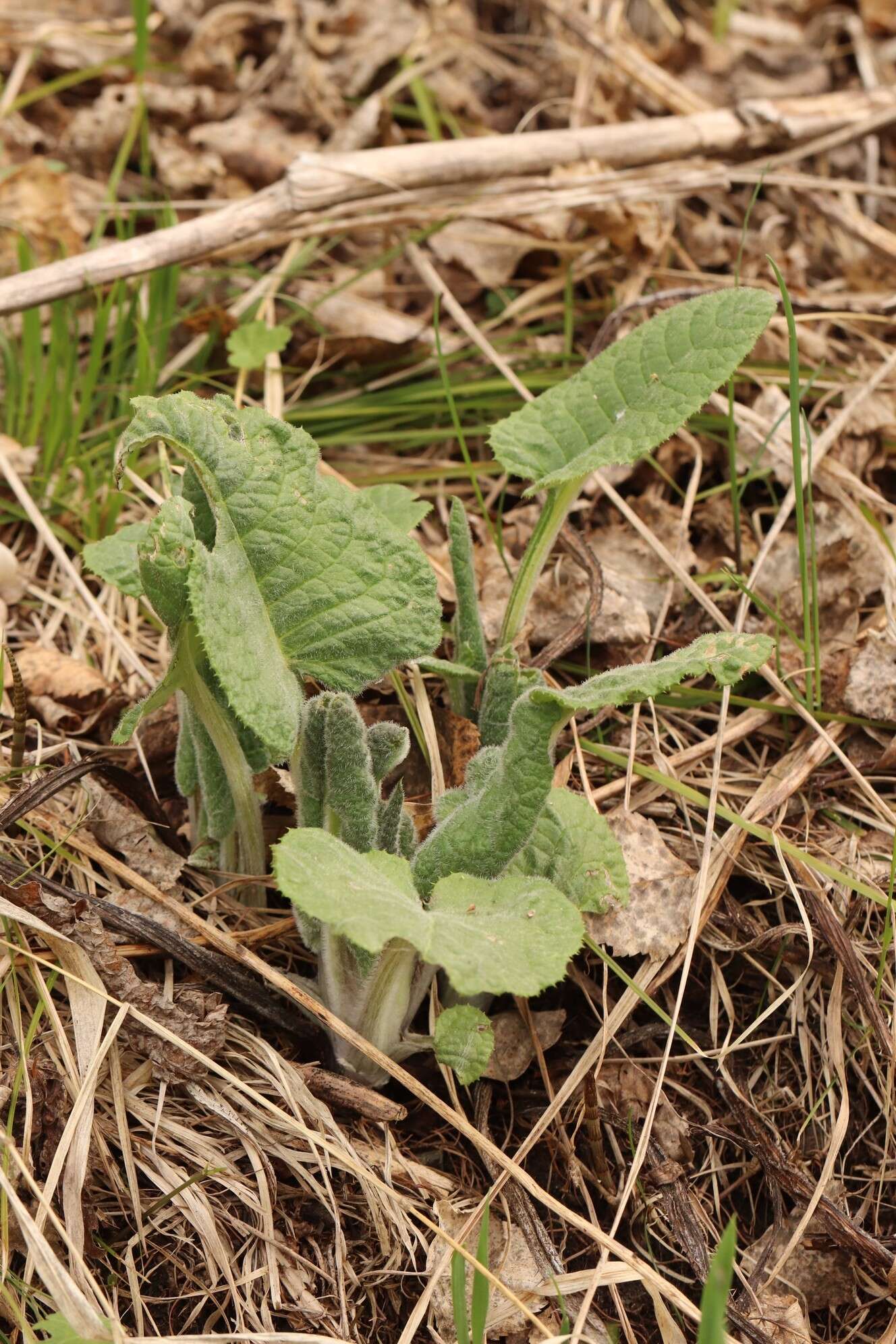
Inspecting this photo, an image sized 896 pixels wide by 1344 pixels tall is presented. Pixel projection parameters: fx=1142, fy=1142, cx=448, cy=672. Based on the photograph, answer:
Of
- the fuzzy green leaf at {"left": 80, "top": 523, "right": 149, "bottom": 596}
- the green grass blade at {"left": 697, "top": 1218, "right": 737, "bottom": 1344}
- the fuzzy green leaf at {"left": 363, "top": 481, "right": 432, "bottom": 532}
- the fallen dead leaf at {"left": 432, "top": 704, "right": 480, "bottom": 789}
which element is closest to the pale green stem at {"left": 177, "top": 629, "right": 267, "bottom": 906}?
the fuzzy green leaf at {"left": 80, "top": 523, "right": 149, "bottom": 596}

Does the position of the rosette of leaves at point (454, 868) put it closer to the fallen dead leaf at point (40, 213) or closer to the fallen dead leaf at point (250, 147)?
the fallen dead leaf at point (40, 213)

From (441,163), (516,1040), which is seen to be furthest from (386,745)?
(441,163)

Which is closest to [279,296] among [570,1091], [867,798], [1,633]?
[1,633]

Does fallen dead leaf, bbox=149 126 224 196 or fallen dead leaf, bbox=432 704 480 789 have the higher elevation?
fallen dead leaf, bbox=149 126 224 196

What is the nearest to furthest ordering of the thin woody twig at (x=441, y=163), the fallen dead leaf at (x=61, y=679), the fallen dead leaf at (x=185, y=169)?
the fallen dead leaf at (x=61, y=679) < the thin woody twig at (x=441, y=163) < the fallen dead leaf at (x=185, y=169)

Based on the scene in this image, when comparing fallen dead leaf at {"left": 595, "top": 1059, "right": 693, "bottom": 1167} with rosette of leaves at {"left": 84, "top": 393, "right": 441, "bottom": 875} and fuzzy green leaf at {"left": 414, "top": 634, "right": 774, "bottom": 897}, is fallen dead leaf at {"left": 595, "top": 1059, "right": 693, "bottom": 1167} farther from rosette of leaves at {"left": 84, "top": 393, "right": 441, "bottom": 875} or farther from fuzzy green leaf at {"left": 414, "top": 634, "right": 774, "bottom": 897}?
rosette of leaves at {"left": 84, "top": 393, "right": 441, "bottom": 875}

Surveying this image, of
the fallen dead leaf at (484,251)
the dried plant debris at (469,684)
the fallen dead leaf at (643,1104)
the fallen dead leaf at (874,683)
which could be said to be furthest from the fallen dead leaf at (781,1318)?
the fallen dead leaf at (484,251)

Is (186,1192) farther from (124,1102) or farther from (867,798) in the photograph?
(867,798)
